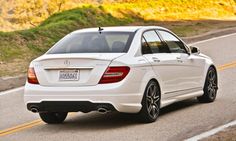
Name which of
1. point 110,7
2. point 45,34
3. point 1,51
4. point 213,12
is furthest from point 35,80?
point 213,12

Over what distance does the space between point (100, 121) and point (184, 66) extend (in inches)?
73.7

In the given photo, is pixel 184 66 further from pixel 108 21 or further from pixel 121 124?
pixel 108 21

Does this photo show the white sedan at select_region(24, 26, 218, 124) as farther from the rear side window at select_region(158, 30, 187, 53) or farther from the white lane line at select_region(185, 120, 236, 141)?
the white lane line at select_region(185, 120, 236, 141)

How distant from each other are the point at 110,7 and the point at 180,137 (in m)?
20.7

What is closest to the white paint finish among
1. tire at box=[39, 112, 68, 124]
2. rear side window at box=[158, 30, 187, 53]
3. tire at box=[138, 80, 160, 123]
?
tire at box=[138, 80, 160, 123]

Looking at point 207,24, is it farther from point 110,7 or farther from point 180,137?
point 180,137

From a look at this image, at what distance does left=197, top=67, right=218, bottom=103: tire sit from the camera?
13018 mm

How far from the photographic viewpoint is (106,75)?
10.3m

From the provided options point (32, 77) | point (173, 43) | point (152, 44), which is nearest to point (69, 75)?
point (32, 77)

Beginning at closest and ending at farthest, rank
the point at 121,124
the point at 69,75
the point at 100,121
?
the point at 69,75 → the point at 121,124 → the point at 100,121

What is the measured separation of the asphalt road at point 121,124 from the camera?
9.90 m

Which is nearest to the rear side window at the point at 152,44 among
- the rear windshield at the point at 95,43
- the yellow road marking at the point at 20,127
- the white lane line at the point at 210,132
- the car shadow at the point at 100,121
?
the rear windshield at the point at 95,43

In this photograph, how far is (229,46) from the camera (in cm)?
2462

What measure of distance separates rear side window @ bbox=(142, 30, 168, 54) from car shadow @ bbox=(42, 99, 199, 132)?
1054mm
